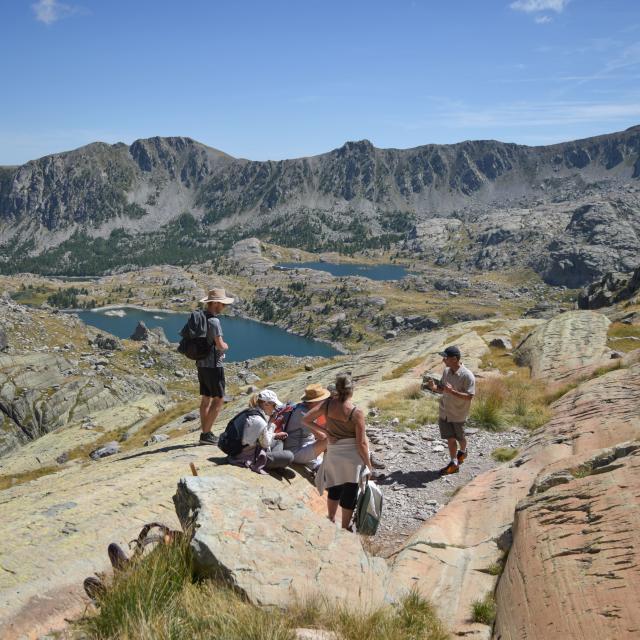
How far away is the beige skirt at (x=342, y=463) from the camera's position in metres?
9.88

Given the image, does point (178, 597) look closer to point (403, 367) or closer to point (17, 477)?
point (403, 367)

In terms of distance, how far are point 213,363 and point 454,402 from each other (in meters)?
6.75

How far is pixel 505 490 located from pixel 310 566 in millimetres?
6021

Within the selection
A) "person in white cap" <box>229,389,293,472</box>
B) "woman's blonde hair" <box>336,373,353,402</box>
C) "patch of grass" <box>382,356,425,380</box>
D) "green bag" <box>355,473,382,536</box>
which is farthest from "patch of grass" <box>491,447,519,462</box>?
"patch of grass" <box>382,356,425,380</box>

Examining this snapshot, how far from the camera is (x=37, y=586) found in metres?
7.56

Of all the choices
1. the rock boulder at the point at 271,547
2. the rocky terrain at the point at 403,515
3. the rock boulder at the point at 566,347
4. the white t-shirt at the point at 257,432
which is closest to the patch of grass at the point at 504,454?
the rocky terrain at the point at 403,515

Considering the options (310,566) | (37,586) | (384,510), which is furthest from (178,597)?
(384,510)

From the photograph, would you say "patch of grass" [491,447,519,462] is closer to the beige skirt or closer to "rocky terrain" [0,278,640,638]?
"rocky terrain" [0,278,640,638]

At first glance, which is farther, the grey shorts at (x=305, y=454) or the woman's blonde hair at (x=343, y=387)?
the grey shorts at (x=305, y=454)

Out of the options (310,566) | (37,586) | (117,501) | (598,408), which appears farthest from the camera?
(598,408)

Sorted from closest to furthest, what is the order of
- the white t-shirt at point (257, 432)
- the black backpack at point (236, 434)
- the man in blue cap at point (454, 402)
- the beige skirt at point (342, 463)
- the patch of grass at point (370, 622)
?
1. the patch of grass at point (370, 622)
2. the beige skirt at point (342, 463)
3. the white t-shirt at point (257, 432)
4. the black backpack at point (236, 434)
5. the man in blue cap at point (454, 402)

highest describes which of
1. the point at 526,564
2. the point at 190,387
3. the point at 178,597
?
the point at 178,597

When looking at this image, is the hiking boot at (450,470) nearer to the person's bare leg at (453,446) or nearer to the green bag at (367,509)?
the person's bare leg at (453,446)

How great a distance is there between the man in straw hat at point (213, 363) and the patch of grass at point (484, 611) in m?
8.04
